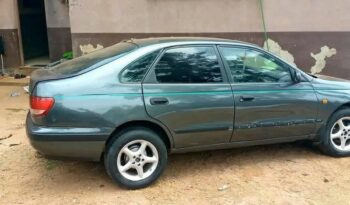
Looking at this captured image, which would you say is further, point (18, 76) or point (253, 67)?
point (18, 76)

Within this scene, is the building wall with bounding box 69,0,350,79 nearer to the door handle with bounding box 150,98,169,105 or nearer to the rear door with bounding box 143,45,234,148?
the rear door with bounding box 143,45,234,148

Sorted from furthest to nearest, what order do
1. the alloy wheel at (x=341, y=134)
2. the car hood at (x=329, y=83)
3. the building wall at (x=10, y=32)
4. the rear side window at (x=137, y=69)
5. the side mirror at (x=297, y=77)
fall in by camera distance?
the building wall at (x=10, y=32) → the alloy wheel at (x=341, y=134) → the car hood at (x=329, y=83) → the side mirror at (x=297, y=77) → the rear side window at (x=137, y=69)

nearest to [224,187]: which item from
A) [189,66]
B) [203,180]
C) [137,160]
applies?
[203,180]

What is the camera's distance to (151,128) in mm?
4512

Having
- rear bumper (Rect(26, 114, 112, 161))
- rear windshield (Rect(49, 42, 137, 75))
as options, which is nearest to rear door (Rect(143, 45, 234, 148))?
rear windshield (Rect(49, 42, 137, 75))

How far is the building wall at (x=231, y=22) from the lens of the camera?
869 cm

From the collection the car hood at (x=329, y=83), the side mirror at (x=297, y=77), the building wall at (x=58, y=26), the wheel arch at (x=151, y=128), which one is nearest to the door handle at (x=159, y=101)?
the wheel arch at (x=151, y=128)

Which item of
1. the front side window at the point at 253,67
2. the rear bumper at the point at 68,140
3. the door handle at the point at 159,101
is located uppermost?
the front side window at the point at 253,67

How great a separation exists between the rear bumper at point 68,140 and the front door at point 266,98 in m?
1.52

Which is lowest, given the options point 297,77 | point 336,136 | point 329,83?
point 336,136

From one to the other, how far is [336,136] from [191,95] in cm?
204

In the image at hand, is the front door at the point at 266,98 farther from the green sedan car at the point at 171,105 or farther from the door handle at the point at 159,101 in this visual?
the door handle at the point at 159,101

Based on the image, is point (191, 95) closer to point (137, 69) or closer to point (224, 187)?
point (137, 69)

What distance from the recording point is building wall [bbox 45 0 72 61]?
34.9ft
